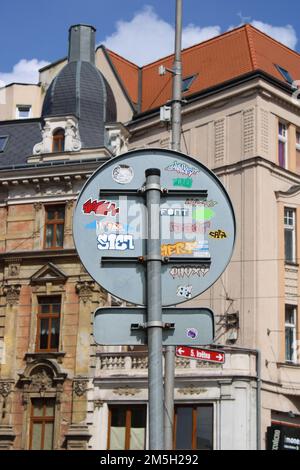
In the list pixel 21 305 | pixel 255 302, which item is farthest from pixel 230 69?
pixel 21 305

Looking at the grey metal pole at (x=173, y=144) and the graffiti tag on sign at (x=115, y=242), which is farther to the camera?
the grey metal pole at (x=173, y=144)

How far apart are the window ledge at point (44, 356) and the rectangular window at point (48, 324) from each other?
0.30 m

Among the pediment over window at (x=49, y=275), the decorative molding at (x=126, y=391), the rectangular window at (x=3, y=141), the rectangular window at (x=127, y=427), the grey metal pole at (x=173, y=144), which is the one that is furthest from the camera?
the rectangular window at (x=3, y=141)

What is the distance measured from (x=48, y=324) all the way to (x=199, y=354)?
8.88 meters

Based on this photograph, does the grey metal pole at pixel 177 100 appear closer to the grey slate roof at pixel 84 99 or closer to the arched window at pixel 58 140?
the arched window at pixel 58 140

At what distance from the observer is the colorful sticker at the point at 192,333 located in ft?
16.5

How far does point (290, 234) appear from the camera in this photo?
30.8m

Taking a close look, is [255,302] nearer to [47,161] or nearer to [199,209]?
[47,161]

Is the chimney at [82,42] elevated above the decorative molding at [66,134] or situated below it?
above

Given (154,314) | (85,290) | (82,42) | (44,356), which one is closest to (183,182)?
(154,314)

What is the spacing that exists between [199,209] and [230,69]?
2851 cm

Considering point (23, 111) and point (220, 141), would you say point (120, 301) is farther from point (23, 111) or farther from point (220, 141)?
point (23, 111)

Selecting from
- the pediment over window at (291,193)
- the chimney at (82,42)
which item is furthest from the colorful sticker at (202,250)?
the chimney at (82,42)

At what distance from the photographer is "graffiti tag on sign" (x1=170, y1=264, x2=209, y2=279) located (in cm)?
506
